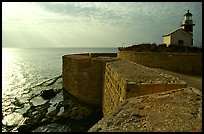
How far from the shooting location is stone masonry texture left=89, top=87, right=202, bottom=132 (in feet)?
10.2

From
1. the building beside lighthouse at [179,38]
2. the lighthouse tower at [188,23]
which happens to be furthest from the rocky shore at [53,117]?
the lighthouse tower at [188,23]

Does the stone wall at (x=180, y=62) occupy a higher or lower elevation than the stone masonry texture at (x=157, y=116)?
higher

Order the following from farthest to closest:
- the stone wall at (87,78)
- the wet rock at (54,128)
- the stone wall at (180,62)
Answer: the stone wall at (180,62) < the stone wall at (87,78) < the wet rock at (54,128)

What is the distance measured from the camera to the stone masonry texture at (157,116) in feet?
10.2

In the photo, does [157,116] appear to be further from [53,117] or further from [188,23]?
[188,23]

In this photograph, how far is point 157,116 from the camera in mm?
3496

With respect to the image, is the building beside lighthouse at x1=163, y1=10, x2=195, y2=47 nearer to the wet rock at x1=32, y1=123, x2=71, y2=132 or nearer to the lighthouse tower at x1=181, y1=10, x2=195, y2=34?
the lighthouse tower at x1=181, y1=10, x2=195, y2=34

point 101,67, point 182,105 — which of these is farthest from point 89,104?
point 182,105

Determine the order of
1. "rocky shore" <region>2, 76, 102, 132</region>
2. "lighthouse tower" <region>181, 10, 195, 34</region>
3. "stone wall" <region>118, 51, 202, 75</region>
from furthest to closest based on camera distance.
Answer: "lighthouse tower" <region>181, 10, 195, 34</region>
"stone wall" <region>118, 51, 202, 75</region>
"rocky shore" <region>2, 76, 102, 132</region>

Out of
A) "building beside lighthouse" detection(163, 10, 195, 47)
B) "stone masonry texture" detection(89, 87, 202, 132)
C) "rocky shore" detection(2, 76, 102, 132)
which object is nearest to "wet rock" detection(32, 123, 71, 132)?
"rocky shore" detection(2, 76, 102, 132)

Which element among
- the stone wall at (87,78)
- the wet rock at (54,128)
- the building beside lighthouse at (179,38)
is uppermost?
the building beside lighthouse at (179,38)

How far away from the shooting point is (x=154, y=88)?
18.3 ft

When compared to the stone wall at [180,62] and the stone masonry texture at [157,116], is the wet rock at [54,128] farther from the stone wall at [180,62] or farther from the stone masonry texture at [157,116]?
the stone wall at [180,62]

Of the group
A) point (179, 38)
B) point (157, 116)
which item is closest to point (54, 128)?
point (157, 116)
